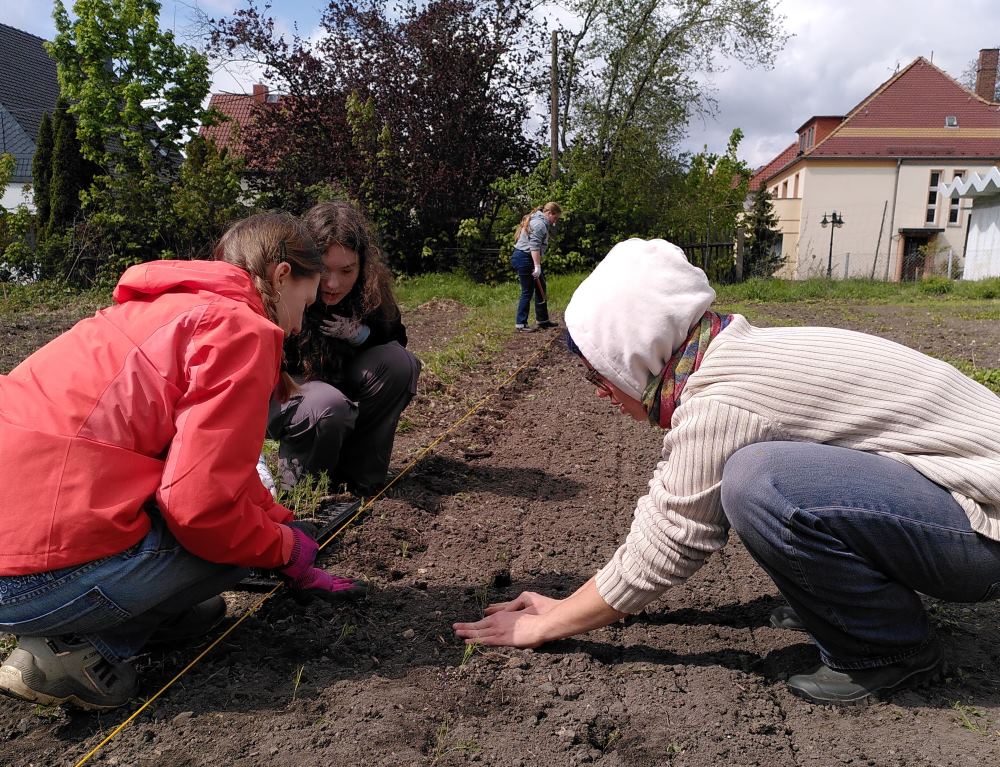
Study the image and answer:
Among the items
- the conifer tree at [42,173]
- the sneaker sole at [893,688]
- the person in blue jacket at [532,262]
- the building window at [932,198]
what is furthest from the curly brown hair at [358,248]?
the building window at [932,198]

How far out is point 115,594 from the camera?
5.51 feet

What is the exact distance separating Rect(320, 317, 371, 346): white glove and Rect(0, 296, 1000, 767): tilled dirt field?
2.43 feet

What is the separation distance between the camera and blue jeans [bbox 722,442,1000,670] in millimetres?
1550

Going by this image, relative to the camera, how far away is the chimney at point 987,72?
34188 mm

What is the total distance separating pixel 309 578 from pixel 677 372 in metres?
1.23

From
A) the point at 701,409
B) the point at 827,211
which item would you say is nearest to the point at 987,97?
the point at 827,211

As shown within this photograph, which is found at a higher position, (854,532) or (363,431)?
(854,532)

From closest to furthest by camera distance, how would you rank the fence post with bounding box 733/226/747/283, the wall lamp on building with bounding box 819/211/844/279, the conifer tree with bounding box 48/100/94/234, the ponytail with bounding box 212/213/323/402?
the ponytail with bounding box 212/213/323/402, the conifer tree with bounding box 48/100/94/234, the fence post with bounding box 733/226/747/283, the wall lamp on building with bounding box 819/211/844/279

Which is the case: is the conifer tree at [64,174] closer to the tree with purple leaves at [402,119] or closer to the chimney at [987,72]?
the tree with purple leaves at [402,119]

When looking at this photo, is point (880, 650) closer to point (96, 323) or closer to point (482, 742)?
point (482, 742)

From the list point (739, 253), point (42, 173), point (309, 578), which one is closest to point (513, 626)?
point (309, 578)

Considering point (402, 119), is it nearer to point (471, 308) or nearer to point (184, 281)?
point (471, 308)

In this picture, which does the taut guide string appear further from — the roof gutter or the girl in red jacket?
the roof gutter

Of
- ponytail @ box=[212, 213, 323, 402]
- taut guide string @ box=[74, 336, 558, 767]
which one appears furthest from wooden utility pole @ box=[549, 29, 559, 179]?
ponytail @ box=[212, 213, 323, 402]
